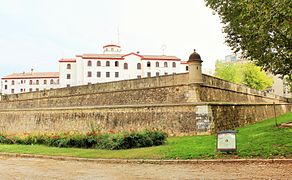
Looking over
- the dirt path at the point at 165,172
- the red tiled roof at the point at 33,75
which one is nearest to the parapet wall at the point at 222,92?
the dirt path at the point at 165,172

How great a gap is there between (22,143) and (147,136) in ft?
36.5

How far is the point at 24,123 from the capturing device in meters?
33.5

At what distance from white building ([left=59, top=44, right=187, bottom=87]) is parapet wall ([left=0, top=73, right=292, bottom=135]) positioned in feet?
103

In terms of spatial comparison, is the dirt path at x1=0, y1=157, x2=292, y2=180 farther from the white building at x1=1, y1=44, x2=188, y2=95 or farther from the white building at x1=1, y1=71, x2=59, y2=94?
the white building at x1=1, y1=71, x2=59, y2=94

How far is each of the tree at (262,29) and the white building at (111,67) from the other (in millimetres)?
48727

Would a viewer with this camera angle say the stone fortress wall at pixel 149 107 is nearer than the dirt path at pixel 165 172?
No

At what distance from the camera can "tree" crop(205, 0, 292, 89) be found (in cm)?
1069

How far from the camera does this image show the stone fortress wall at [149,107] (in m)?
18.5

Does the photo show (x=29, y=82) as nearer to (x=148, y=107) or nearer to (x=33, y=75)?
(x=33, y=75)

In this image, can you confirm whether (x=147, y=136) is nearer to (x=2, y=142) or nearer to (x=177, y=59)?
(x=2, y=142)

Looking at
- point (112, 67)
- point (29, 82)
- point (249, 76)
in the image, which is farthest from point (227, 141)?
point (29, 82)

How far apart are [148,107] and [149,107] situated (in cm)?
9

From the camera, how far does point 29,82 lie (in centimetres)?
8212

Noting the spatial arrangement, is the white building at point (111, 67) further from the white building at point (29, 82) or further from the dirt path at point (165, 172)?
the dirt path at point (165, 172)
